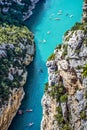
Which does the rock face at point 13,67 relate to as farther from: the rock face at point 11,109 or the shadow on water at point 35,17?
the shadow on water at point 35,17

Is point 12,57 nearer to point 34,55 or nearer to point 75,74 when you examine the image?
point 34,55

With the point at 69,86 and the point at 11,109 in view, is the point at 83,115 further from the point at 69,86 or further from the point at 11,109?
the point at 11,109

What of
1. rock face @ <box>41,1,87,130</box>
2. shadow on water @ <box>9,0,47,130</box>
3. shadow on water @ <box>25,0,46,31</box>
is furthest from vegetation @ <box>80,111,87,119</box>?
shadow on water @ <box>25,0,46,31</box>

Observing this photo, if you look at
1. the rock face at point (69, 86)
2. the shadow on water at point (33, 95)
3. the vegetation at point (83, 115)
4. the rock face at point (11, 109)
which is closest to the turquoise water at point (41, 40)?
the shadow on water at point (33, 95)

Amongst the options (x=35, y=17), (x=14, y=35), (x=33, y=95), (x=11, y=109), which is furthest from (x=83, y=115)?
(x=35, y=17)

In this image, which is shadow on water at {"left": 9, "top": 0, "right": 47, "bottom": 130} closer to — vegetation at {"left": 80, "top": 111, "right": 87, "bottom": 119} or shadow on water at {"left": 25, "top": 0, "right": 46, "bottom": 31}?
shadow on water at {"left": 25, "top": 0, "right": 46, "bottom": 31}

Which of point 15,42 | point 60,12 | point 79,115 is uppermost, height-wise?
point 60,12

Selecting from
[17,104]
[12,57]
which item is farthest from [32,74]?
[17,104]
